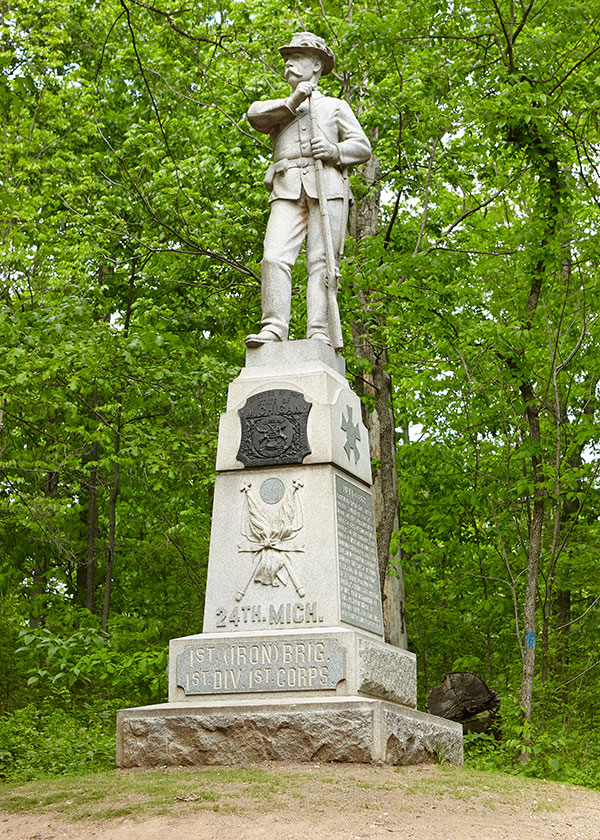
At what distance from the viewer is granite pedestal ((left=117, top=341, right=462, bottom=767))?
7008 millimetres

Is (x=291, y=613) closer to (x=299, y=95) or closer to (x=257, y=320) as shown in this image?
(x=299, y=95)

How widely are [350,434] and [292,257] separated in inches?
62.5

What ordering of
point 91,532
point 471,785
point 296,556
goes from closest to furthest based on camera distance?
point 471,785, point 296,556, point 91,532

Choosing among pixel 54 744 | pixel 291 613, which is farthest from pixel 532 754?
pixel 54 744

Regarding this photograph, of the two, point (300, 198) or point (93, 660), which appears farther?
point (93, 660)

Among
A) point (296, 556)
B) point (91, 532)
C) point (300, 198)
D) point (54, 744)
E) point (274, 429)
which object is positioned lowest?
point (54, 744)

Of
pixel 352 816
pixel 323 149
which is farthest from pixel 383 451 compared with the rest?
pixel 352 816

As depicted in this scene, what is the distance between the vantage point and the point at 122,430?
52.0 feet

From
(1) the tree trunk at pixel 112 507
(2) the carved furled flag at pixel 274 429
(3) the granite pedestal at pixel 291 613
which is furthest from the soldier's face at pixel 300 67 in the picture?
(1) the tree trunk at pixel 112 507

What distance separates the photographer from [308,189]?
907 cm

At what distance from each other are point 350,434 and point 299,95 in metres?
2.84

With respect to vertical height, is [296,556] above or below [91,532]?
below

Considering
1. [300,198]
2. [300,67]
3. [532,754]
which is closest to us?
[300,198]

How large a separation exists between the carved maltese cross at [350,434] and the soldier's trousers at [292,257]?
849 mm
